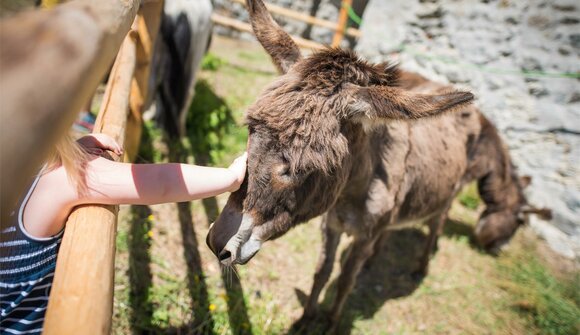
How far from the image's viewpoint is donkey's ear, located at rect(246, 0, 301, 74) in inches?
77.1

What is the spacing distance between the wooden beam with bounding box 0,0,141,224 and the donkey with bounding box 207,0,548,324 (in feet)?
3.45

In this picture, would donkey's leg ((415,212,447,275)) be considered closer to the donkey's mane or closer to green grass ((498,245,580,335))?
green grass ((498,245,580,335))

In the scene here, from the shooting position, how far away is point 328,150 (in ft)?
5.49

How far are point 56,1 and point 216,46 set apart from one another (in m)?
6.33

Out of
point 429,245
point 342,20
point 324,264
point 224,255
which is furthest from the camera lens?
point 342,20

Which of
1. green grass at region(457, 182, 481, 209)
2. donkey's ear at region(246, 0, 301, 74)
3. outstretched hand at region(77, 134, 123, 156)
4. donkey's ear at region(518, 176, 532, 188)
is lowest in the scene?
green grass at region(457, 182, 481, 209)

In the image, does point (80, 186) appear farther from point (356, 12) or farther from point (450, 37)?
point (356, 12)

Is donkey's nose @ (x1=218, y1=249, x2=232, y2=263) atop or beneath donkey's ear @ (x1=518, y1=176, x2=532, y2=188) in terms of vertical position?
atop

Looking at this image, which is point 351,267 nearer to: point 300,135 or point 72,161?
point 300,135

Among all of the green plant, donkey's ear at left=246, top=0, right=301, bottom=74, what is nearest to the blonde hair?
donkey's ear at left=246, top=0, right=301, bottom=74

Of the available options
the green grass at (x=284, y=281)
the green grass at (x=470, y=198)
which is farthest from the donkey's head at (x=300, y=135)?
the green grass at (x=470, y=198)

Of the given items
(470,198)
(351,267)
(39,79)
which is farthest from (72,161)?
(470,198)

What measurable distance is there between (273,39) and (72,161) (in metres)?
1.29

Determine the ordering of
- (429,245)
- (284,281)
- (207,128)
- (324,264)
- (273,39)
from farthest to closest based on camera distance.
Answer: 1. (207,128)
2. (429,245)
3. (284,281)
4. (324,264)
5. (273,39)
